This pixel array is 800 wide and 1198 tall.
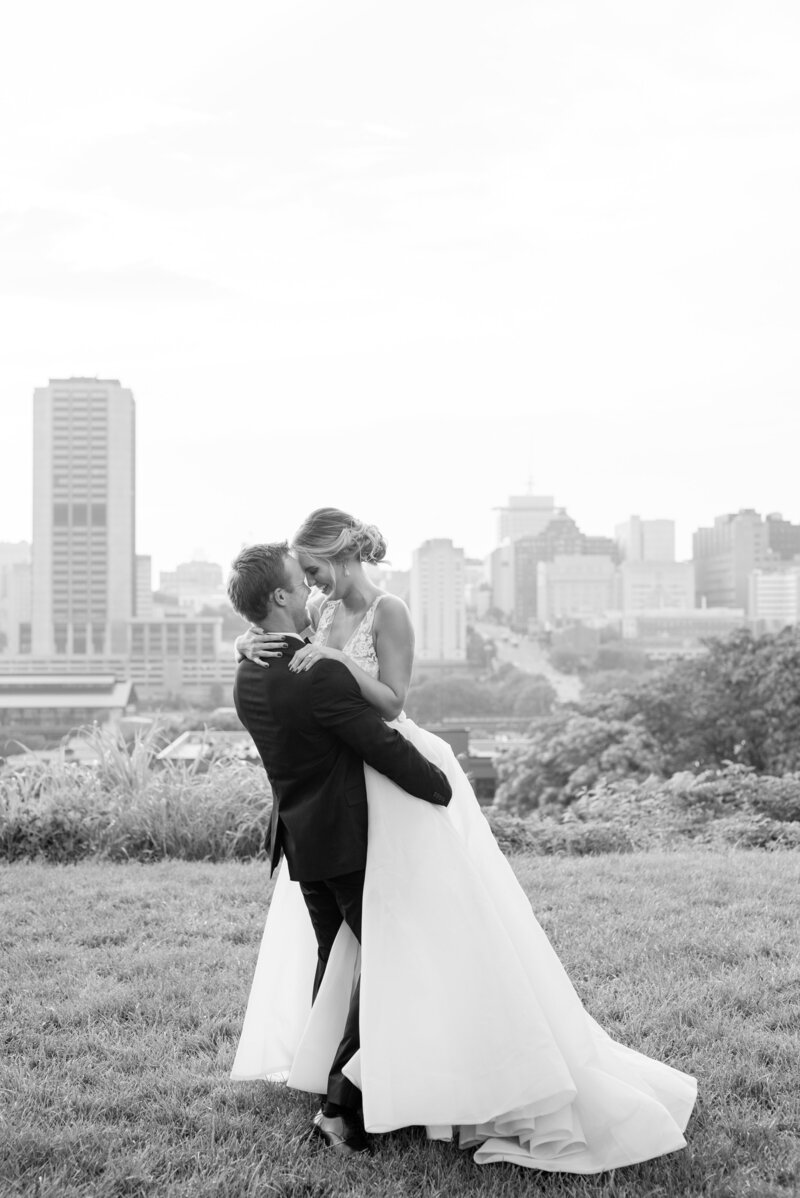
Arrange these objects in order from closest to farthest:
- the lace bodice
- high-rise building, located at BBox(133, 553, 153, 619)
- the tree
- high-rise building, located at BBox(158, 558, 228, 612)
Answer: the lace bodice < the tree < high-rise building, located at BBox(158, 558, 228, 612) < high-rise building, located at BBox(133, 553, 153, 619)

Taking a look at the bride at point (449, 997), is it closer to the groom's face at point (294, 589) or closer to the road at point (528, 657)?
the groom's face at point (294, 589)

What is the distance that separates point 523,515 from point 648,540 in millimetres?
15177

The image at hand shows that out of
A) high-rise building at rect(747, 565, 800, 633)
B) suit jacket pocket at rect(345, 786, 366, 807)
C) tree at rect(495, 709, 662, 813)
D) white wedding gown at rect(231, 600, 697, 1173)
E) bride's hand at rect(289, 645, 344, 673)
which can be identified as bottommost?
tree at rect(495, 709, 662, 813)

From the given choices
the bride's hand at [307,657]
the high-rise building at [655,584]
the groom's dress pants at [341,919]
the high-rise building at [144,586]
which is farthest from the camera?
the high-rise building at [144,586]

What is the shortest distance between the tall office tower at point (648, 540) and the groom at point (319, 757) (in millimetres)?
84701

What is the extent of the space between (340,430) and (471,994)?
2178 inches

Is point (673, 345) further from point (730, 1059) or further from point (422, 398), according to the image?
point (730, 1059)

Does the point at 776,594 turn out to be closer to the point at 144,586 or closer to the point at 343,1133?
the point at 144,586

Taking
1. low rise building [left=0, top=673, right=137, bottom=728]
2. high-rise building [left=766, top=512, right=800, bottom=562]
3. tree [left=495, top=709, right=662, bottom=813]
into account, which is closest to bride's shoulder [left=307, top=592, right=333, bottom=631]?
tree [left=495, top=709, right=662, bottom=813]

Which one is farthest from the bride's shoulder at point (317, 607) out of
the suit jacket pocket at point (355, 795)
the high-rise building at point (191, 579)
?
the high-rise building at point (191, 579)

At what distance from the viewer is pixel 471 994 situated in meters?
2.72

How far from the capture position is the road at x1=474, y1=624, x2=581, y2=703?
50781 mm

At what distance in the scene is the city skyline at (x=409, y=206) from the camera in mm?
13320

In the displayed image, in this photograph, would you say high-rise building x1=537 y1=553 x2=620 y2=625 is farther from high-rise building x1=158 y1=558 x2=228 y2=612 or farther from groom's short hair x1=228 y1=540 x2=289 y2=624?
groom's short hair x1=228 y1=540 x2=289 y2=624
